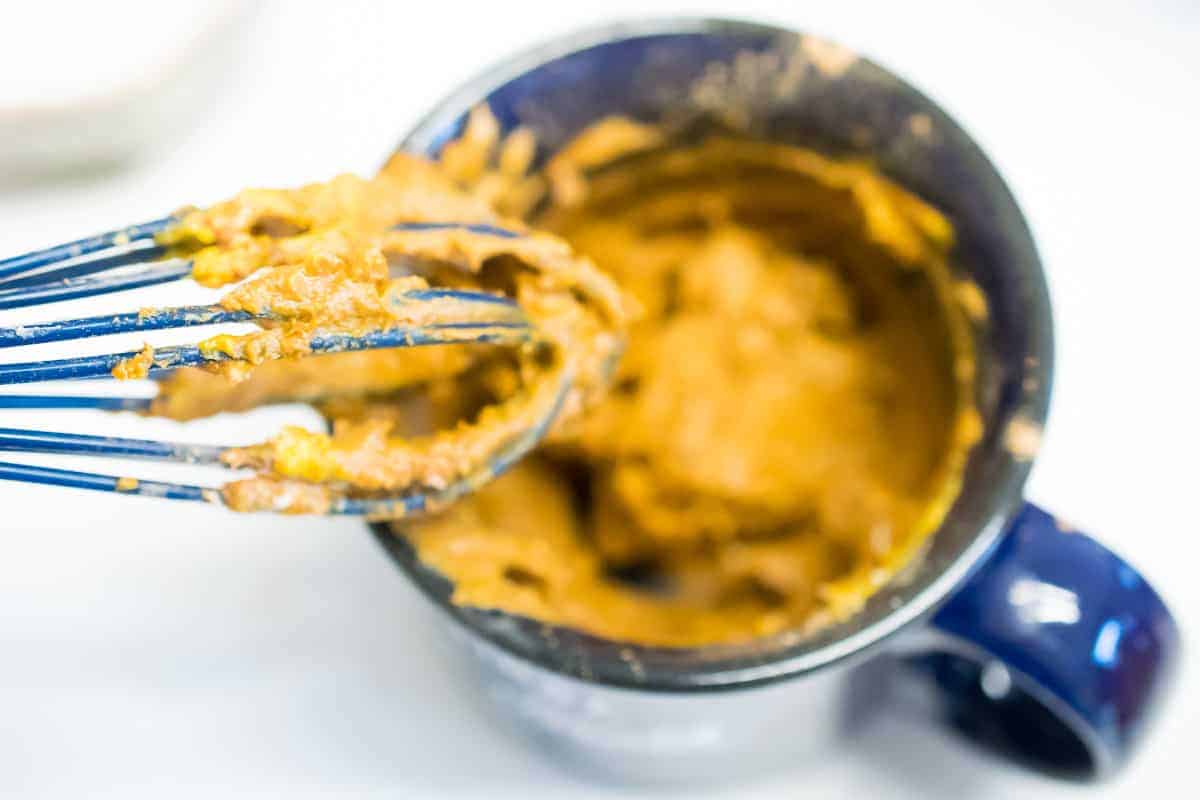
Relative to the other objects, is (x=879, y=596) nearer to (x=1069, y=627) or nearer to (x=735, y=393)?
(x=1069, y=627)

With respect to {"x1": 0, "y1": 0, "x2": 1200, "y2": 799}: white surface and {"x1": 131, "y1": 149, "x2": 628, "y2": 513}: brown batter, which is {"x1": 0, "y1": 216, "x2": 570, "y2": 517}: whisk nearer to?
{"x1": 131, "y1": 149, "x2": 628, "y2": 513}: brown batter

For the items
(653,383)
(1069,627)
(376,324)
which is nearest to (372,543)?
(653,383)

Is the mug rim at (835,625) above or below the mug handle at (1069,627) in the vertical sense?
above

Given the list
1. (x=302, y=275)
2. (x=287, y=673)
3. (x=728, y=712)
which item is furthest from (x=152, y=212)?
(x=728, y=712)

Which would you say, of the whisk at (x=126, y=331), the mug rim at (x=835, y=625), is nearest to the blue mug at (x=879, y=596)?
the mug rim at (x=835, y=625)

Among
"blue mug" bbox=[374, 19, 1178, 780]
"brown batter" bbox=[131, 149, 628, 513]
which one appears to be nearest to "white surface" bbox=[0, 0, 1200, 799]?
"blue mug" bbox=[374, 19, 1178, 780]

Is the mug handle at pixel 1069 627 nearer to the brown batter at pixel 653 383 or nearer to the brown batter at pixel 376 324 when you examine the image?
the brown batter at pixel 653 383

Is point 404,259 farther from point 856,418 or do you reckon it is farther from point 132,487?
point 856,418
